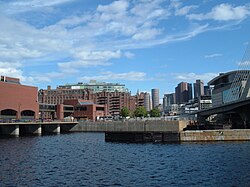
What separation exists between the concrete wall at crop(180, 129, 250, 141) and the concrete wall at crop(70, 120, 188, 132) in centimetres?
4495

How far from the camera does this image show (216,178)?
122 feet

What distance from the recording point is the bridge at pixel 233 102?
111988mm

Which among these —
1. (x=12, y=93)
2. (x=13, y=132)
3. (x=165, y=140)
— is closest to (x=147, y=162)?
(x=165, y=140)

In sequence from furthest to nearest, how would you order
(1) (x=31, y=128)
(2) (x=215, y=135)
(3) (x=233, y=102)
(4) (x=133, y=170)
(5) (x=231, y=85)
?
(5) (x=231, y=85) < (1) (x=31, y=128) < (3) (x=233, y=102) < (2) (x=215, y=135) < (4) (x=133, y=170)

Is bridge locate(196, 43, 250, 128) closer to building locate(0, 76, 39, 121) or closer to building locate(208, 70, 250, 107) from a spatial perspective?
building locate(208, 70, 250, 107)

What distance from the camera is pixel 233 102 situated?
4412 inches

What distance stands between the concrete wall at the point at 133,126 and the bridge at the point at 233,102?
51.3ft

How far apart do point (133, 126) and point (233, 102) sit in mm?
51061

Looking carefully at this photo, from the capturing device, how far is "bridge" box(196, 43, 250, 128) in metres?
112

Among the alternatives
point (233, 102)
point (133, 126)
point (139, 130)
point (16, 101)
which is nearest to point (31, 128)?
point (16, 101)

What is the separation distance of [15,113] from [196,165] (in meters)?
125

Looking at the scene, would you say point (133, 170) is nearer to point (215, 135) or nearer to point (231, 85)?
point (215, 135)

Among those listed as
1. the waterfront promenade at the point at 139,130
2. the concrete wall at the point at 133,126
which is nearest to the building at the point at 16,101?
the waterfront promenade at the point at 139,130

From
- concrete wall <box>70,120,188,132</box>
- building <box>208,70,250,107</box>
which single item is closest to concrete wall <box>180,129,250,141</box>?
concrete wall <box>70,120,188,132</box>
